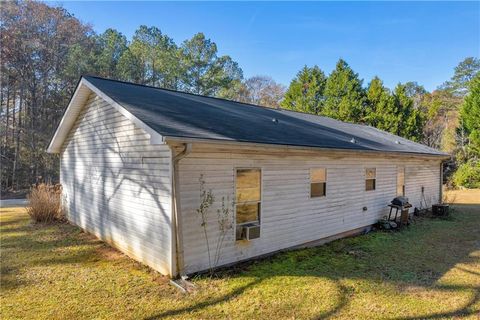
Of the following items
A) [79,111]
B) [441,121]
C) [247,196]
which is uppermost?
[441,121]

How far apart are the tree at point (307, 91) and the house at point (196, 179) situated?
18661 millimetres

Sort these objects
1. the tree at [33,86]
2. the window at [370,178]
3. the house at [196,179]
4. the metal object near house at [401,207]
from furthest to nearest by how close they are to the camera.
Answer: the tree at [33,86]
the metal object near house at [401,207]
the window at [370,178]
the house at [196,179]

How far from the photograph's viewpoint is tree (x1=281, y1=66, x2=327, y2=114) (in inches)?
1094

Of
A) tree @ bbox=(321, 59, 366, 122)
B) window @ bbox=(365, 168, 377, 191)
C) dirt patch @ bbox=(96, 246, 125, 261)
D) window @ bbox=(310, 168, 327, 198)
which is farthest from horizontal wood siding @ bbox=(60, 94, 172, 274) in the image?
tree @ bbox=(321, 59, 366, 122)

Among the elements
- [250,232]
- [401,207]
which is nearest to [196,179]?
[250,232]

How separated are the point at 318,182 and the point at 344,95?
818 inches

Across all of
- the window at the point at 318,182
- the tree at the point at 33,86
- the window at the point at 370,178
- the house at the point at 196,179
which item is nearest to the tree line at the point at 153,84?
the tree at the point at 33,86

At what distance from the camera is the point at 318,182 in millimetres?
7668

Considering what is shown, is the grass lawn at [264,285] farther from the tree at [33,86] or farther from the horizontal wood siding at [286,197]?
the tree at [33,86]

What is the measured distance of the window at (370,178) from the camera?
923 cm

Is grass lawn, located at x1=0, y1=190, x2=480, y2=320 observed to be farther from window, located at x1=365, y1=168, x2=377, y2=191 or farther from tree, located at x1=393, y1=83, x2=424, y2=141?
tree, located at x1=393, y1=83, x2=424, y2=141

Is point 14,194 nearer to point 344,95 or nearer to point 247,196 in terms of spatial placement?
point 247,196

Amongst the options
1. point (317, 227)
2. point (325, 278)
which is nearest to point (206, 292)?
point (325, 278)

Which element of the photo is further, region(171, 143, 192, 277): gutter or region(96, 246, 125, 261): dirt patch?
region(96, 246, 125, 261): dirt patch
